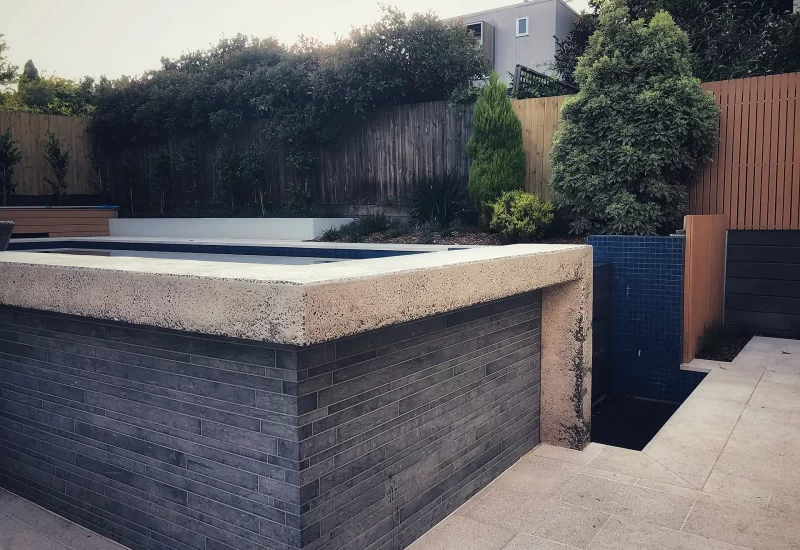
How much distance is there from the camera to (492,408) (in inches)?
135

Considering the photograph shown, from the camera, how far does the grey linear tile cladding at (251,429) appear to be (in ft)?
7.08

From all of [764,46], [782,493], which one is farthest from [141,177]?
[782,493]

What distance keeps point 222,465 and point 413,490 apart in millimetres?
904

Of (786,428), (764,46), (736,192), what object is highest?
(764,46)

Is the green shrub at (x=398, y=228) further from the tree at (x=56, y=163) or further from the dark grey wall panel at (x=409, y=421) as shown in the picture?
the tree at (x=56, y=163)

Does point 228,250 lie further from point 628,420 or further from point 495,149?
point 628,420

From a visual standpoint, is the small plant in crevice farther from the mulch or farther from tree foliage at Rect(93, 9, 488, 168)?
tree foliage at Rect(93, 9, 488, 168)

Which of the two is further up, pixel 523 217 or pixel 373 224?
pixel 523 217

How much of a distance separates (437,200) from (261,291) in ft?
26.1

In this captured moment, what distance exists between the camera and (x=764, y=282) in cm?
754

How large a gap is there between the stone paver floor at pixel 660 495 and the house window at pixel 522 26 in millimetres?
19251

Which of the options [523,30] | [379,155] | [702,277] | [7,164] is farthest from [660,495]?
[523,30]

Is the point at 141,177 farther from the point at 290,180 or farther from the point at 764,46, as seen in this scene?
the point at 764,46

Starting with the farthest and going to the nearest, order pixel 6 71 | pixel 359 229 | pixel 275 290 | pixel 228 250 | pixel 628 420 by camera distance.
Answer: pixel 6 71 → pixel 359 229 → pixel 228 250 → pixel 628 420 → pixel 275 290
